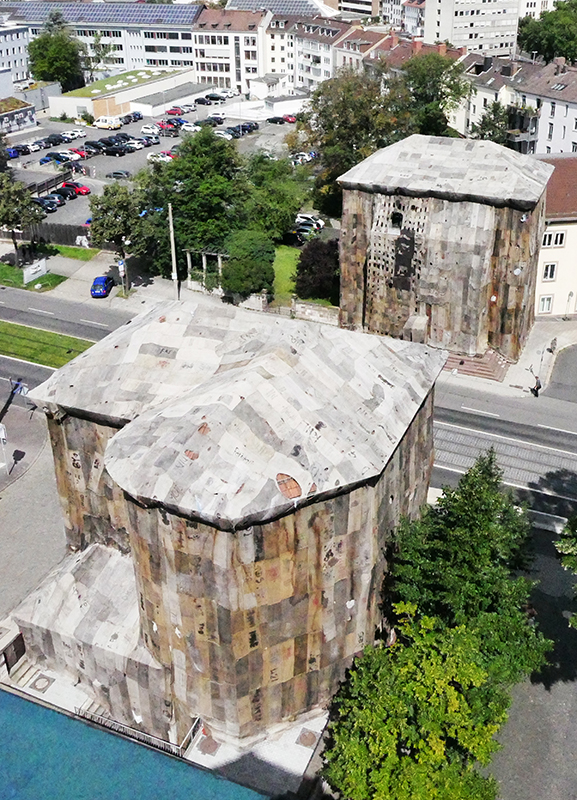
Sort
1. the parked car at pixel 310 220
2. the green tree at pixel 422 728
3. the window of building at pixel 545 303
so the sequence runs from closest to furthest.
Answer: the green tree at pixel 422 728, the window of building at pixel 545 303, the parked car at pixel 310 220

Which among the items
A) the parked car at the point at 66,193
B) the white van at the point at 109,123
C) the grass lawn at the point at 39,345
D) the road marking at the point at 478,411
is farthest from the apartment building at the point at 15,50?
the road marking at the point at 478,411

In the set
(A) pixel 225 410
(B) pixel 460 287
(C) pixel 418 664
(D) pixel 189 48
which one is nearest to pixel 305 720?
(C) pixel 418 664

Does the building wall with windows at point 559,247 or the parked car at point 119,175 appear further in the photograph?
the parked car at point 119,175

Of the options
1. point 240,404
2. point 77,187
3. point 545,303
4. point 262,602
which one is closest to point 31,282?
point 77,187

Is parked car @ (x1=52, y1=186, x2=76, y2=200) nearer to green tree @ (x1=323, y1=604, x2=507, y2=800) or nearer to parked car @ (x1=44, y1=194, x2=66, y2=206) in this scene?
parked car @ (x1=44, y1=194, x2=66, y2=206)

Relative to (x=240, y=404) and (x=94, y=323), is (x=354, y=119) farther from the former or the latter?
(x=240, y=404)

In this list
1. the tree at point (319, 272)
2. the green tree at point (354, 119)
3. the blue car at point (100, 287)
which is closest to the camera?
the tree at point (319, 272)

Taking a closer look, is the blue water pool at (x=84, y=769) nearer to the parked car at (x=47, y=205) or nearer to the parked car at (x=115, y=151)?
the parked car at (x=47, y=205)

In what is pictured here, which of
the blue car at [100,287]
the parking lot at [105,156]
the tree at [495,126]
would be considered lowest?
the blue car at [100,287]
